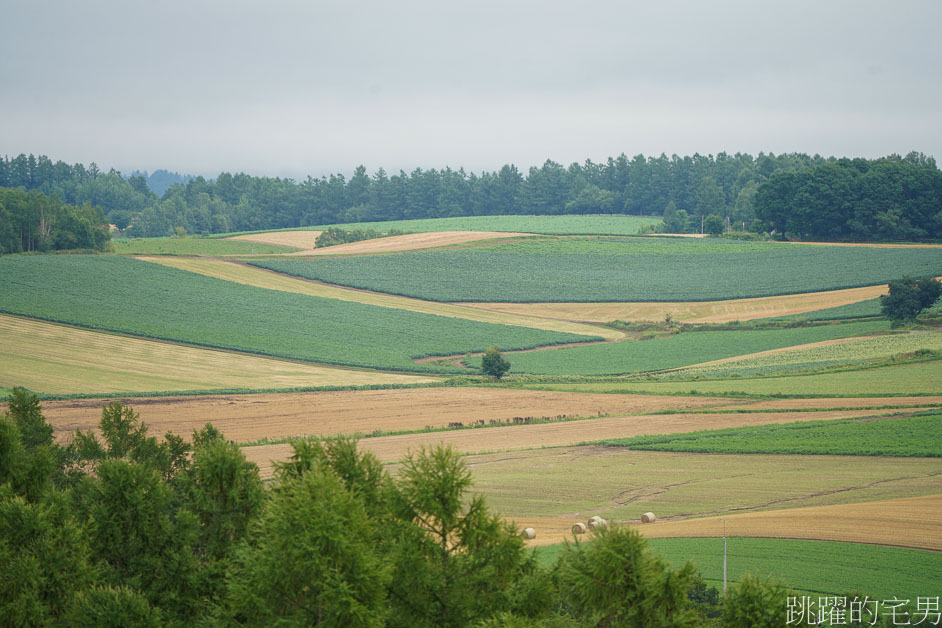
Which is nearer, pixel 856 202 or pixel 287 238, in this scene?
pixel 856 202

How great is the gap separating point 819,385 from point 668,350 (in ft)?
71.0

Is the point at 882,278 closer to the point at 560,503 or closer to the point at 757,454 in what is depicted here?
the point at 757,454

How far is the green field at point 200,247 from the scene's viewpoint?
436 feet

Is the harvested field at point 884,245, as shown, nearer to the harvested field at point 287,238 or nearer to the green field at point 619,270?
the green field at point 619,270

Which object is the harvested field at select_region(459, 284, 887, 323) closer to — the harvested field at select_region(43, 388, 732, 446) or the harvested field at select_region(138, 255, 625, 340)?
the harvested field at select_region(138, 255, 625, 340)

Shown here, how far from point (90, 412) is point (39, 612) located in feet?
131

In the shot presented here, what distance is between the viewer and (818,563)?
87.8 feet

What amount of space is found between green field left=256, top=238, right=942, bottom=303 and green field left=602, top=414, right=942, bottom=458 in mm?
54264

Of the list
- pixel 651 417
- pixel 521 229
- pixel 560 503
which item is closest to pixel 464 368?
pixel 651 417

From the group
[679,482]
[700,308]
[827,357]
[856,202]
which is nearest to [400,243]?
[700,308]

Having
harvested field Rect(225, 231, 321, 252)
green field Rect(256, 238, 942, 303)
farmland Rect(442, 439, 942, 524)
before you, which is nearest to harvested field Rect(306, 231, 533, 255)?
green field Rect(256, 238, 942, 303)

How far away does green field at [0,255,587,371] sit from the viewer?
79938mm

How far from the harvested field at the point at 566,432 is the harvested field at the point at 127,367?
18.2m

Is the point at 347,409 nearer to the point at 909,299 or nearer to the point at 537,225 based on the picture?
the point at 909,299
